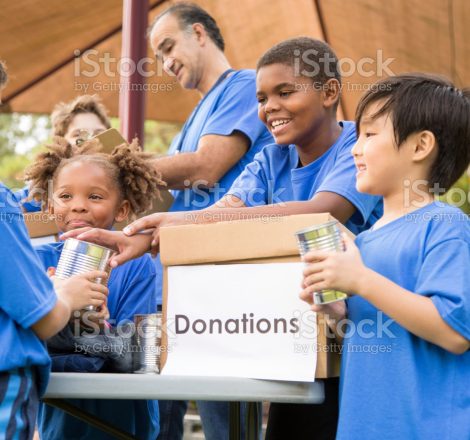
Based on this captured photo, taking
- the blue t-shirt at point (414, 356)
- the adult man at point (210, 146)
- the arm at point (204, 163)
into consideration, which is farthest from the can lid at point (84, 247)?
the arm at point (204, 163)

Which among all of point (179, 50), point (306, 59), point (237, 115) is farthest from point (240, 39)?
point (306, 59)

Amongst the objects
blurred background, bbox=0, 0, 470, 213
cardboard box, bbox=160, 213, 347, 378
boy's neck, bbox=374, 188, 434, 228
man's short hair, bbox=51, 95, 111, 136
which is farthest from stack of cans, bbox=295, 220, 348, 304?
blurred background, bbox=0, 0, 470, 213

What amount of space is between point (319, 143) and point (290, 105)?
0.13 m

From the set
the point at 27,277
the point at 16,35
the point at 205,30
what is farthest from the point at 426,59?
the point at 27,277

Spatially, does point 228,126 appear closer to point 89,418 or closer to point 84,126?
point 84,126

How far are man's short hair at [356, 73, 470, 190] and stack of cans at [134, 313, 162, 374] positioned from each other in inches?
25.9

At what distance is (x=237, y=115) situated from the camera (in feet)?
9.82

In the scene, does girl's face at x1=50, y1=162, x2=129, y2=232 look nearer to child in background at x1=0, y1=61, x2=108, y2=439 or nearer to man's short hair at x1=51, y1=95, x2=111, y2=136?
child in background at x1=0, y1=61, x2=108, y2=439

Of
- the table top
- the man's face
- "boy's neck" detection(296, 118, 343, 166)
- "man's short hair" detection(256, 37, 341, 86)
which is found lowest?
the table top

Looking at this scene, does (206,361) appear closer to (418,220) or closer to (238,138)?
(418,220)

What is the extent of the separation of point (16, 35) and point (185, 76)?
5.03 feet

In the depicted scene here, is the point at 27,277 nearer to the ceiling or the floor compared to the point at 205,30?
nearer to the floor

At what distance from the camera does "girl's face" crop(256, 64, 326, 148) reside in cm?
243

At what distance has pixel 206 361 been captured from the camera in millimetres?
1837
